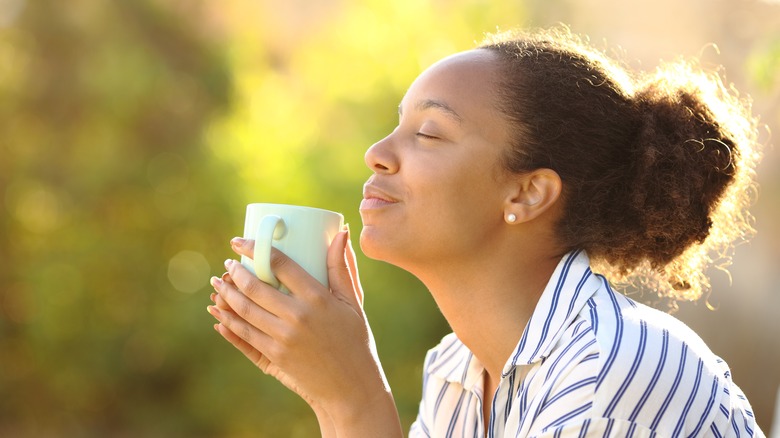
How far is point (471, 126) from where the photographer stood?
7.21ft

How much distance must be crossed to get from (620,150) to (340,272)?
825 millimetres

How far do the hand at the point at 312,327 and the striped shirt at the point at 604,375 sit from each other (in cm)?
37

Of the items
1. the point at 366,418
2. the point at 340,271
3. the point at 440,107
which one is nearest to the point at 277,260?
the point at 340,271

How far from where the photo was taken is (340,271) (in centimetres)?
214

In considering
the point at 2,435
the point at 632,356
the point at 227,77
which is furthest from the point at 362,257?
the point at 2,435

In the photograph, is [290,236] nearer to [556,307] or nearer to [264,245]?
[264,245]

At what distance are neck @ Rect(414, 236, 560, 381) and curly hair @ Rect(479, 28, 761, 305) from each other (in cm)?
14

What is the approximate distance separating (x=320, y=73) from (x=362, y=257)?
1751 mm

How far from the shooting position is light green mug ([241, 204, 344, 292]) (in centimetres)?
202

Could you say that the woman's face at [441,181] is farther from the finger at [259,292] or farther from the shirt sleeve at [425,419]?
the shirt sleeve at [425,419]

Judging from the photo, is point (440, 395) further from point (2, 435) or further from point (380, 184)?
point (2, 435)

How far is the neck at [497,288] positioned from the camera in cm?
223

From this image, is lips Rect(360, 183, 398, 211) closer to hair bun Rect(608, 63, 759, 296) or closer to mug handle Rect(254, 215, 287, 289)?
mug handle Rect(254, 215, 287, 289)

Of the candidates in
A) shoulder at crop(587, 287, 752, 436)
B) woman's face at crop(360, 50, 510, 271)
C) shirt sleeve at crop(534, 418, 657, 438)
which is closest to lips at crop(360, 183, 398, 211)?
woman's face at crop(360, 50, 510, 271)
